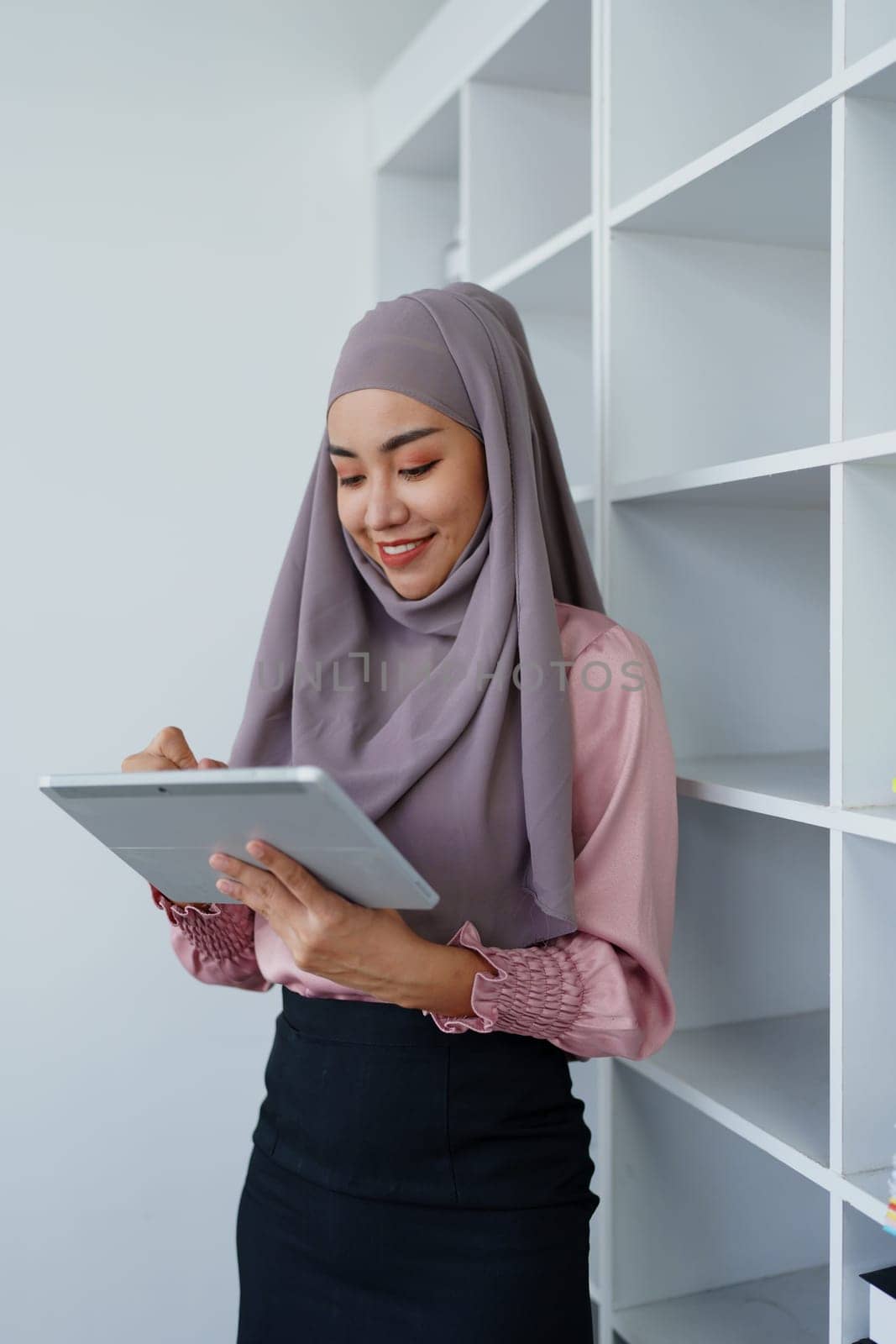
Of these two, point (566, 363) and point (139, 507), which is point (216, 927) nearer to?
point (139, 507)

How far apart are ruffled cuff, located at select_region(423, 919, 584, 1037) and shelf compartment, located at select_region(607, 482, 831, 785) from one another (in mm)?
391

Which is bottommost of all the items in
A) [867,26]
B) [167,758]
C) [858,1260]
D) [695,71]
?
[858,1260]

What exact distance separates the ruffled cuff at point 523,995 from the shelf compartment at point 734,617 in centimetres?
39

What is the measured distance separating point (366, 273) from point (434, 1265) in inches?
59.4

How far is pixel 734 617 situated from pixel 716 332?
337 millimetres

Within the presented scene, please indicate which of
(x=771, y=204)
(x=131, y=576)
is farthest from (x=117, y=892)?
(x=771, y=204)

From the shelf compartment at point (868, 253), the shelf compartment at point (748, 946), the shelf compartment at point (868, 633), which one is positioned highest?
the shelf compartment at point (868, 253)

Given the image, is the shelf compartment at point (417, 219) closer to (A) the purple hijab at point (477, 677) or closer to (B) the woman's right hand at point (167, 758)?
(A) the purple hijab at point (477, 677)

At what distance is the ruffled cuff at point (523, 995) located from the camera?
104cm

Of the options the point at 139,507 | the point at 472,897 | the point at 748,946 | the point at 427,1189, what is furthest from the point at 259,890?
the point at 139,507

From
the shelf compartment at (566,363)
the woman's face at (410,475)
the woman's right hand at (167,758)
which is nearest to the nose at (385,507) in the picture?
the woman's face at (410,475)

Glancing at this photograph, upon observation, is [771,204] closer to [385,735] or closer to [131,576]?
[385,735]

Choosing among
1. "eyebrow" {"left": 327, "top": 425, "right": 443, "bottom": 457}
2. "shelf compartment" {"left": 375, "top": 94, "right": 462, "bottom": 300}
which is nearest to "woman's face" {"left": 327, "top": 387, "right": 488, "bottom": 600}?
"eyebrow" {"left": 327, "top": 425, "right": 443, "bottom": 457}

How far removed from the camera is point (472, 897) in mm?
1124
